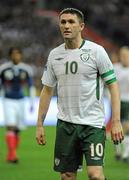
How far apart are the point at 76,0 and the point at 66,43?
2884 centimetres

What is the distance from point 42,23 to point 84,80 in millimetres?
27151

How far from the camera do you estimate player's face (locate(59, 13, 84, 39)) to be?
799 cm

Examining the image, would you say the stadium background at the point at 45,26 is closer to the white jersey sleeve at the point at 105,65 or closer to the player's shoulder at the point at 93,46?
the player's shoulder at the point at 93,46

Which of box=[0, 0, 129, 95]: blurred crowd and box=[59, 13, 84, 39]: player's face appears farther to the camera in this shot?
box=[0, 0, 129, 95]: blurred crowd

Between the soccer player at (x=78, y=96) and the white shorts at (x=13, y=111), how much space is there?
6.90 metres

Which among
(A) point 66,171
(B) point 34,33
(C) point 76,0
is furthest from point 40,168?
(C) point 76,0

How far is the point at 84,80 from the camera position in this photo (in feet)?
26.5

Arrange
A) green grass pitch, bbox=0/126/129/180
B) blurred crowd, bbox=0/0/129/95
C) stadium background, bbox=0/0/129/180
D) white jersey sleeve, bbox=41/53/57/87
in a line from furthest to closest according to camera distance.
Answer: blurred crowd, bbox=0/0/129/95 → stadium background, bbox=0/0/129/180 → green grass pitch, bbox=0/126/129/180 → white jersey sleeve, bbox=41/53/57/87

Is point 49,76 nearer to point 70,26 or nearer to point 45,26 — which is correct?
point 70,26

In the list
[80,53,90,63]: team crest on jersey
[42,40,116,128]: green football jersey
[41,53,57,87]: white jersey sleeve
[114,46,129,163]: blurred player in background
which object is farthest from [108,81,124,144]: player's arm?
[114,46,129,163]: blurred player in background

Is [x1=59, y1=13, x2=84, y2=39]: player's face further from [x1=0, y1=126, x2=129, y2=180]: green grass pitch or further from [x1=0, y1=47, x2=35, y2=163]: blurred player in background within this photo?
[x1=0, y1=47, x2=35, y2=163]: blurred player in background

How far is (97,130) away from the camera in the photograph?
8.12 m

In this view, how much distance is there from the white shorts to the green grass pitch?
0.68m

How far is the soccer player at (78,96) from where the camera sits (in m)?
8.02
